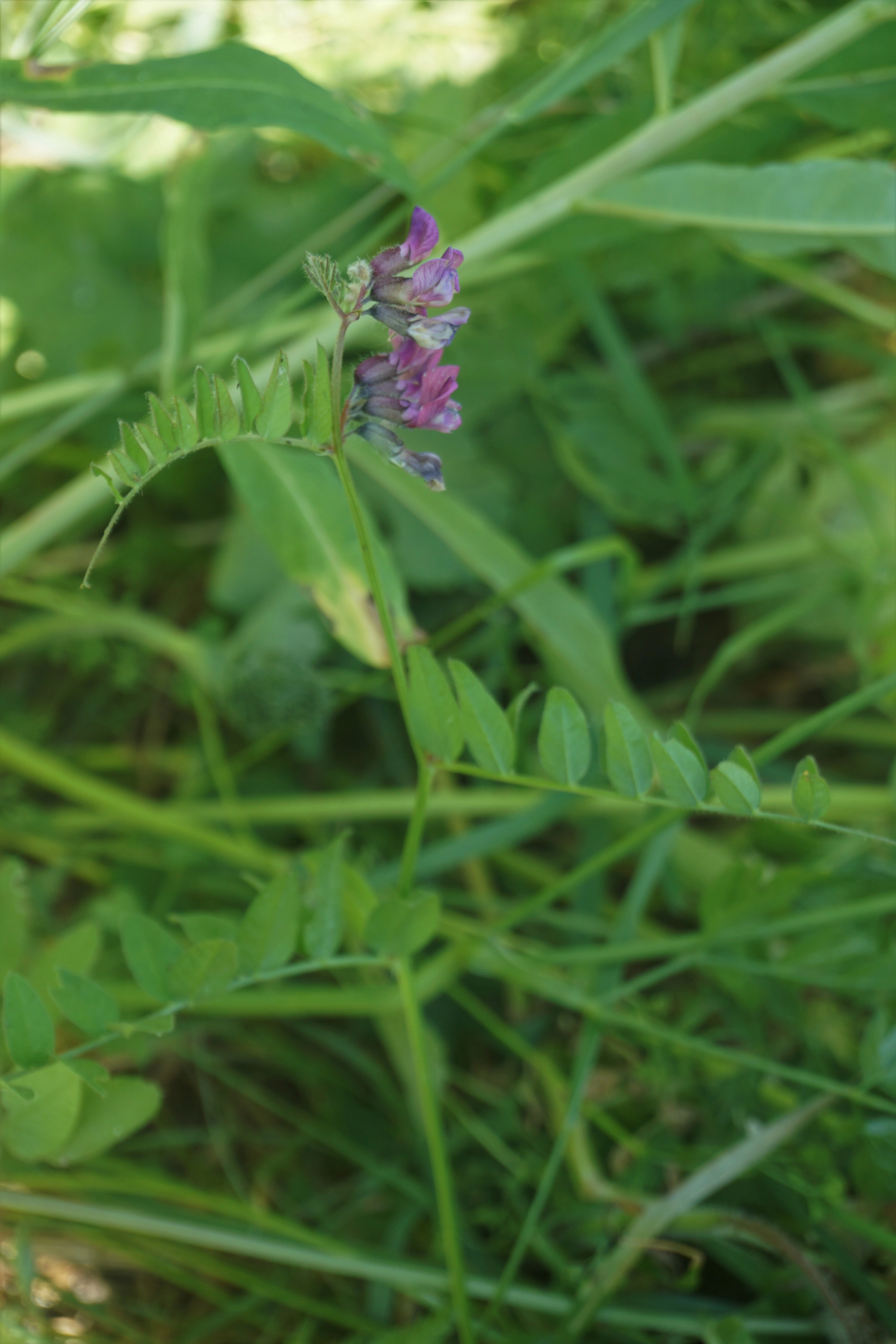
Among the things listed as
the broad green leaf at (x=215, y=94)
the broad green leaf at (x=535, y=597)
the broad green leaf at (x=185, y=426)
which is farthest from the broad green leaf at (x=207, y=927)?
the broad green leaf at (x=215, y=94)

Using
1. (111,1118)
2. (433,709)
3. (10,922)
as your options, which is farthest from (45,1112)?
(433,709)

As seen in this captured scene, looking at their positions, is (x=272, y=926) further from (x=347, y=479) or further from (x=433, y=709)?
(x=347, y=479)

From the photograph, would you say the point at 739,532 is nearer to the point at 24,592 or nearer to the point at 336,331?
the point at 336,331

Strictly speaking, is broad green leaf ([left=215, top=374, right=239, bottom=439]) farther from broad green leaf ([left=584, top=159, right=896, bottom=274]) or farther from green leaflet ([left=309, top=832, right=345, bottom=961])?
broad green leaf ([left=584, top=159, right=896, bottom=274])

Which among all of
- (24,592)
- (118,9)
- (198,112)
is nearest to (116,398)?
(24,592)

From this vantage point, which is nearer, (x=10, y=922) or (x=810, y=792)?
(x=810, y=792)

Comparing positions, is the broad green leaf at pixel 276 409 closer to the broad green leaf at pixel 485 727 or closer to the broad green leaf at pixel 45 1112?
the broad green leaf at pixel 485 727
